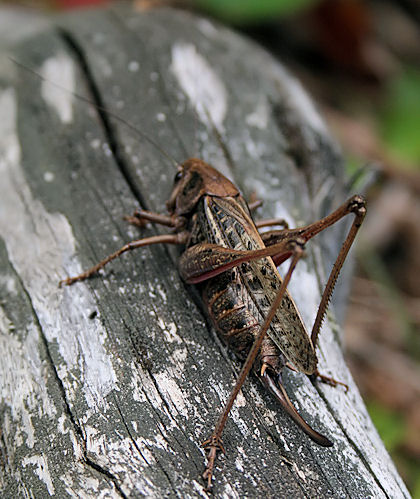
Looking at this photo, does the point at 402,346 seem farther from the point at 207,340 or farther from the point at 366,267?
the point at 207,340

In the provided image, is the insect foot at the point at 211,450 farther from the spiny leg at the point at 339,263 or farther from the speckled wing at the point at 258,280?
the spiny leg at the point at 339,263

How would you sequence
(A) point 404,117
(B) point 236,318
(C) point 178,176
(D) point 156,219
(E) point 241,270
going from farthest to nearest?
1. (A) point 404,117
2. (C) point 178,176
3. (D) point 156,219
4. (E) point 241,270
5. (B) point 236,318

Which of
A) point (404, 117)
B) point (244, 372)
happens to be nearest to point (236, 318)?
point (244, 372)

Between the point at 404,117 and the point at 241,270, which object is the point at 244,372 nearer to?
the point at 241,270

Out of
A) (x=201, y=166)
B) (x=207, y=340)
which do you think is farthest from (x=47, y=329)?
(x=201, y=166)

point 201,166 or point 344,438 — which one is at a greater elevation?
point 201,166

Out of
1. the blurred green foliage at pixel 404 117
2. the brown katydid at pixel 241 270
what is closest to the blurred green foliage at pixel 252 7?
the blurred green foliage at pixel 404 117
